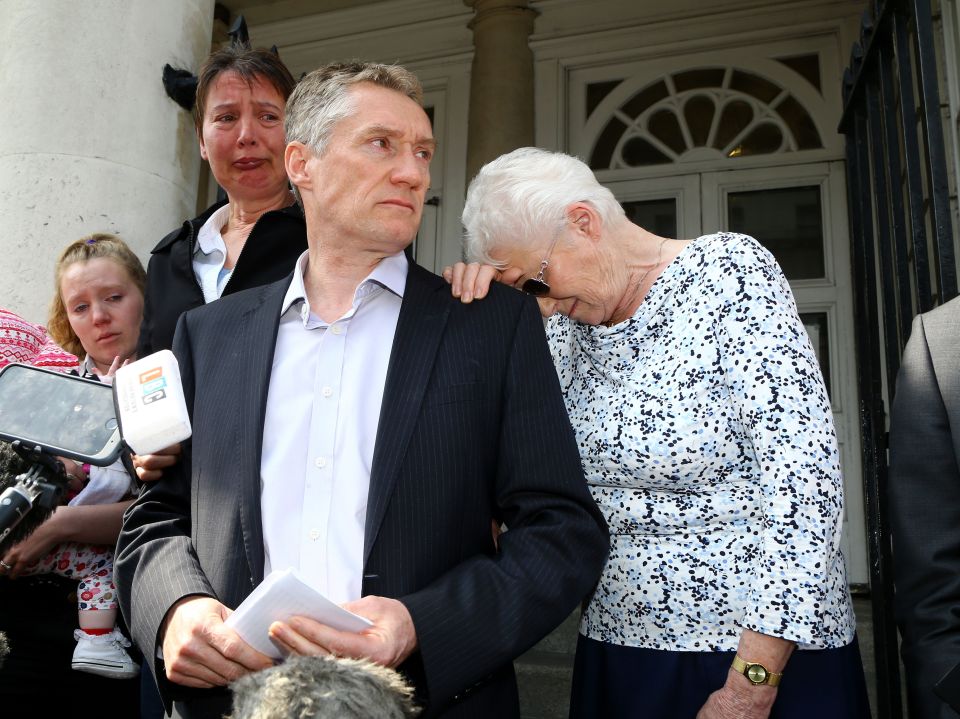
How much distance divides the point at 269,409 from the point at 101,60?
213cm

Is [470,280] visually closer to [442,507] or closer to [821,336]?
[442,507]

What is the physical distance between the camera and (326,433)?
1837 mm

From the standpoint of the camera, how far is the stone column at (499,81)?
635 centimetres

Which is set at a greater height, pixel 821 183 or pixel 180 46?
pixel 821 183

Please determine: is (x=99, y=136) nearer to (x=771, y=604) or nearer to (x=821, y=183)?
(x=771, y=604)

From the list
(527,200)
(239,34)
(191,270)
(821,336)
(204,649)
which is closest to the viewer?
(204,649)

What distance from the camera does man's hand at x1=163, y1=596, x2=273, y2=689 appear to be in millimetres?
1496

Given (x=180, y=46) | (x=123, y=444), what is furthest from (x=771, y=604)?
(x=180, y=46)

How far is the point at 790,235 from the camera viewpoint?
20.6 feet

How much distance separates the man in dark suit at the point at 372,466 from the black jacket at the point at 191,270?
467mm

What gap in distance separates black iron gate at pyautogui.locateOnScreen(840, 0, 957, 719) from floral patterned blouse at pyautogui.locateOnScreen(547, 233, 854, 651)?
2.41 ft

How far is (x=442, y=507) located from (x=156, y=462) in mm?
658

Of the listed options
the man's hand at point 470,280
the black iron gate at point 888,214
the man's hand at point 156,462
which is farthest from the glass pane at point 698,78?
the man's hand at point 156,462

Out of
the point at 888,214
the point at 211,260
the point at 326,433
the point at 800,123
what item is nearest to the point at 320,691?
the point at 326,433
